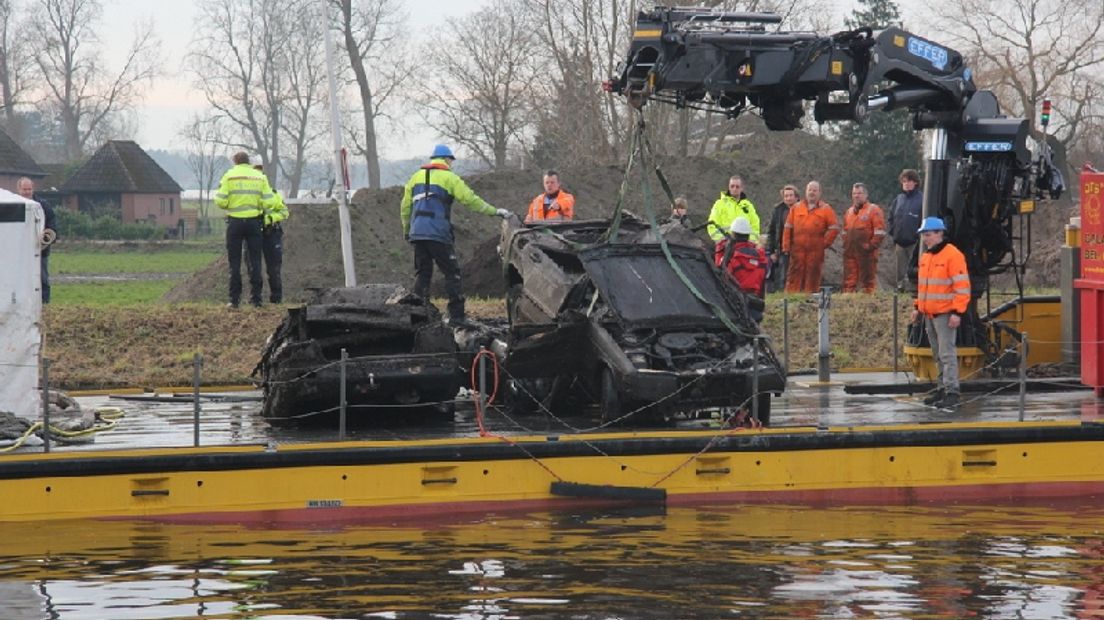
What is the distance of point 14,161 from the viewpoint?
80625 mm

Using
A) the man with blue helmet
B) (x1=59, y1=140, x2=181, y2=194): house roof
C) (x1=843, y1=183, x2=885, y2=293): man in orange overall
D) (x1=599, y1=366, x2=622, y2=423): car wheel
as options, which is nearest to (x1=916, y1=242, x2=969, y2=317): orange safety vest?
(x1=599, y1=366, x2=622, y2=423): car wheel

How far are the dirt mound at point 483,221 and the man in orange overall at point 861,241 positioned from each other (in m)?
6.58

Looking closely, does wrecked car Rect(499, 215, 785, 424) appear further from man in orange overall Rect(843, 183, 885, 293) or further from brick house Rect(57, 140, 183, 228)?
brick house Rect(57, 140, 183, 228)

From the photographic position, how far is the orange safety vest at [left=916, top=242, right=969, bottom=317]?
1598 cm

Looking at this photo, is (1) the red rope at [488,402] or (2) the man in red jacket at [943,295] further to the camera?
Answer: (2) the man in red jacket at [943,295]

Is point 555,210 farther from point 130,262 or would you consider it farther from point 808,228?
point 130,262

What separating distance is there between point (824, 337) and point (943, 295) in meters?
2.32

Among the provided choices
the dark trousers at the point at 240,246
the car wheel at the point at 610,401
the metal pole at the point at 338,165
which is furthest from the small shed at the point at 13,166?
the car wheel at the point at 610,401

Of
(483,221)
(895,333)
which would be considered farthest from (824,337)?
(483,221)

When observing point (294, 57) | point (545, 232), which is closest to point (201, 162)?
point (294, 57)

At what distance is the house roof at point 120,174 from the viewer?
82.1 m

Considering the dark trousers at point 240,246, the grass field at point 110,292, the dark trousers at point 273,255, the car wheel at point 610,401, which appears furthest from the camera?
the grass field at point 110,292

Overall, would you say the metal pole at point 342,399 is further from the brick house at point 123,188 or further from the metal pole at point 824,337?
the brick house at point 123,188

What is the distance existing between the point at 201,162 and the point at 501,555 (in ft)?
294
